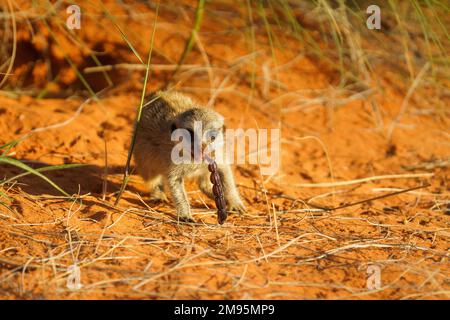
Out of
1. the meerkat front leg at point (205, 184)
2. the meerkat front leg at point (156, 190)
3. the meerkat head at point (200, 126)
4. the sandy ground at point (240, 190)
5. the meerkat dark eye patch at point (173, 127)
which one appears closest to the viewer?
the sandy ground at point (240, 190)

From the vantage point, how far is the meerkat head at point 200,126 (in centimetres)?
393

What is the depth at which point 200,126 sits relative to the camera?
12.9 feet

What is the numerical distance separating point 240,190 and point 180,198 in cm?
89

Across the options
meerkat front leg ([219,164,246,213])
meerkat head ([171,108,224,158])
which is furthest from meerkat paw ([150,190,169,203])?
meerkat head ([171,108,224,158])

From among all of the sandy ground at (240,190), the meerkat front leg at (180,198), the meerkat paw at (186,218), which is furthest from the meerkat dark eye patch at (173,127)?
the meerkat paw at (186,218)

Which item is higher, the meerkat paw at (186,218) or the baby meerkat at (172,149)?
the baby meerkat at (172,149)

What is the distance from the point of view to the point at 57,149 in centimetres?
503

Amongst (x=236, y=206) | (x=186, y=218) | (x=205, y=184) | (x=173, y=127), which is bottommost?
(x=186, y=218)

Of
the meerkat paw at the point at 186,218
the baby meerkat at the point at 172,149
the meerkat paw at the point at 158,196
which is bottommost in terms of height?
the meerkat paw at the point at 186,218

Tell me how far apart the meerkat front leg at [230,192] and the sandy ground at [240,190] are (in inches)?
7.0

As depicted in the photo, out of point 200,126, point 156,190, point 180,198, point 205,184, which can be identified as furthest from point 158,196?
point 200,126

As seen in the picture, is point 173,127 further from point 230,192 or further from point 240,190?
point 240,190

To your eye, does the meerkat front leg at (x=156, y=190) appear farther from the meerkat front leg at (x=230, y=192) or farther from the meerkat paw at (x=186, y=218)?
the meerkat paw at (x=186, y=218)

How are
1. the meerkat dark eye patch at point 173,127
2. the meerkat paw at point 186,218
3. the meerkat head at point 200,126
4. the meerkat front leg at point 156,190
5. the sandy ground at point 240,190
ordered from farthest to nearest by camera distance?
the meerkat front leg at point 156,190 < the meerkat dark eye patch at point 173,127 < the meerkat head at point 200,126 < the meerkat paw at point 186,218 < the sandy ground at point 240,190
